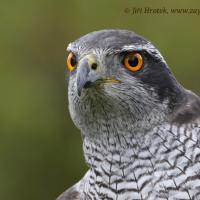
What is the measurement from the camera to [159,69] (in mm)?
4703

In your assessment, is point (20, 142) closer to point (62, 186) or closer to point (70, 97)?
point (62, 186)

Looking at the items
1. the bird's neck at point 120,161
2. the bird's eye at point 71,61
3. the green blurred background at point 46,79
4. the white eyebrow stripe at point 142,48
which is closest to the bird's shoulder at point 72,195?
the bird's neck at point 120,161

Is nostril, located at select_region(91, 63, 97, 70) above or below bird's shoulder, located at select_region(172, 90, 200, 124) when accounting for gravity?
above

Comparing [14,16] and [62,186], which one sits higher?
[14,16]

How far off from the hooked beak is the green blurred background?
658cm

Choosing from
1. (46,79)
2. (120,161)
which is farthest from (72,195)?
(46,79)

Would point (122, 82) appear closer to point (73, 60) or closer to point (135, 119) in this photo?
point (135, 119)

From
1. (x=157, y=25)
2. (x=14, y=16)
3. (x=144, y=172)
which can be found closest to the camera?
(x=144, y=172)

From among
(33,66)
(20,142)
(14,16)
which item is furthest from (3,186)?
(14,16)

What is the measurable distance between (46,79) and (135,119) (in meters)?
7.02

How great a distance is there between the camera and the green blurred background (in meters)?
11.1

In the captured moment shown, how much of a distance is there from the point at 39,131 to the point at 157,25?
2596 millimetres

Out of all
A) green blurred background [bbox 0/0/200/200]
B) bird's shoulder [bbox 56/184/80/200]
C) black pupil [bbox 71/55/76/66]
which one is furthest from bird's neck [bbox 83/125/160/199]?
green blurred background [bbox 0/0/200/200]

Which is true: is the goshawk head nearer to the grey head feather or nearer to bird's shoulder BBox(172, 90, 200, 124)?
bird's shoulder BBox(172, 90, 200, 124)
